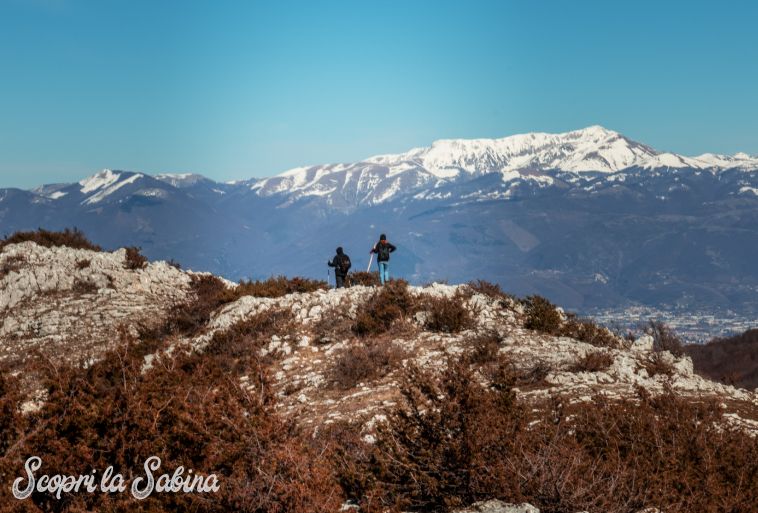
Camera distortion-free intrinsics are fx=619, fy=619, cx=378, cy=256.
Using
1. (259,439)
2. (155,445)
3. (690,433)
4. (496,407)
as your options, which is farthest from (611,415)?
(155,445)

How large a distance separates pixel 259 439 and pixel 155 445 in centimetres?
112

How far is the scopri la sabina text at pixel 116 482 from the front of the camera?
575 cm

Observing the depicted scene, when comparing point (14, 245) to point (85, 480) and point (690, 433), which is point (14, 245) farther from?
point (690, 433)

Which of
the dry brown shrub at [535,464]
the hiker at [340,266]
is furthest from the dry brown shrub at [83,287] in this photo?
the dry brown shrub at [535,464]

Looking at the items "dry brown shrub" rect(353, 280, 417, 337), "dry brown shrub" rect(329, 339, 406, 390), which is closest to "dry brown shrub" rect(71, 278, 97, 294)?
"dry brown shrub" rect(353, 280, 417, 337)

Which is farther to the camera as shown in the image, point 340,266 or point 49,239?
point 49,239

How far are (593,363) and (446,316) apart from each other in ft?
15.4

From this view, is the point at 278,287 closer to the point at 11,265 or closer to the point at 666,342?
the point at 11,265

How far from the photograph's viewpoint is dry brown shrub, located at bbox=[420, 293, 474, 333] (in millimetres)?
17844

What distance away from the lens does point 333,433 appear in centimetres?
998

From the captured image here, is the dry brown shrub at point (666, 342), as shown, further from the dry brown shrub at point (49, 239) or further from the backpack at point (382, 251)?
the dry brown shrub at point (49, 239)

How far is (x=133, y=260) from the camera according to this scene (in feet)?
86.1

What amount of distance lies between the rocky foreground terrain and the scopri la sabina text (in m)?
2.34

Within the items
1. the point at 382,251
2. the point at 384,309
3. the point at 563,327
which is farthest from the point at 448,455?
the point at 382,251
